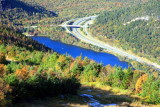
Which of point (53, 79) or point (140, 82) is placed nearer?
point (53, 79)

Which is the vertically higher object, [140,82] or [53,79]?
[53,79]

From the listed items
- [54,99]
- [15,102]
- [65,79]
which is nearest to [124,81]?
[65,79]

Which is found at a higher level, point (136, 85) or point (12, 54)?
point (12, 54)

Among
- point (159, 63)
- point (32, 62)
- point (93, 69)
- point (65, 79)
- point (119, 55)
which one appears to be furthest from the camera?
point (119, 55)

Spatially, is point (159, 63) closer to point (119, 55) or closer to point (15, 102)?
point (119, 55)

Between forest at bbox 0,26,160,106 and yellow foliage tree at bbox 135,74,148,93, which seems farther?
yellow foliage tree at bbox 135,74,148,93

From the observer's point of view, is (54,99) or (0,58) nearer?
(54,99)

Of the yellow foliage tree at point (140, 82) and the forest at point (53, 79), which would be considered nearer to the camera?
the forest at point (53, 79)

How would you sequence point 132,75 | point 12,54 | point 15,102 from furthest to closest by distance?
point 12,54 → point 132,75 → point 15,102
